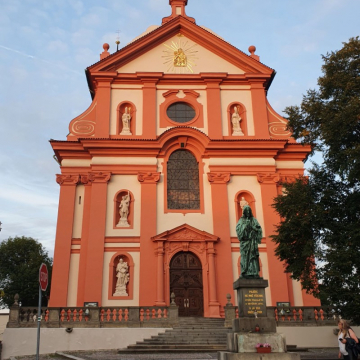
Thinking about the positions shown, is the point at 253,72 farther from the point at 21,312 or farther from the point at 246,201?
the point at 21,312

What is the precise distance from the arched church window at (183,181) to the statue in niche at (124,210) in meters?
2.00

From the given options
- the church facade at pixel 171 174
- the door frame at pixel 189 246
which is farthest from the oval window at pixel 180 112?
the door frame at pixel 189 246

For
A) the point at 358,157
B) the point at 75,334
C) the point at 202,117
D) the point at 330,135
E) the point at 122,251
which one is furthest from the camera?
the point at 202,117

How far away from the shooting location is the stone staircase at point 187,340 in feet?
47.4

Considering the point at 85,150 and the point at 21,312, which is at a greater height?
the point at 85,150

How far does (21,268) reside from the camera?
39906mm

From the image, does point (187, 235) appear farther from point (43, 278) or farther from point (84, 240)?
point (43, 278)

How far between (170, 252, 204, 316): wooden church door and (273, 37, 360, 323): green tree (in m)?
5.95

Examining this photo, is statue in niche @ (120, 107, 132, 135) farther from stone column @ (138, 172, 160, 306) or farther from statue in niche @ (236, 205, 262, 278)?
statue in niche @ (236, 205, 262, 278)

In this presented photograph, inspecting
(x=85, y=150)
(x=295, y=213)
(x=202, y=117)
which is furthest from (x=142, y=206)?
(x=295, y=213)

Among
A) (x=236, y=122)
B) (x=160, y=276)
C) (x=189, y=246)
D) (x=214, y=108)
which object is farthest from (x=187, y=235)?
(x=214, y=108)

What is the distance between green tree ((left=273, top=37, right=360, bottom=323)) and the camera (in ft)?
41.9

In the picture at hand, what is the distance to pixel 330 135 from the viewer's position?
1353cm

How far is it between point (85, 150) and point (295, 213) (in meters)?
11.6
